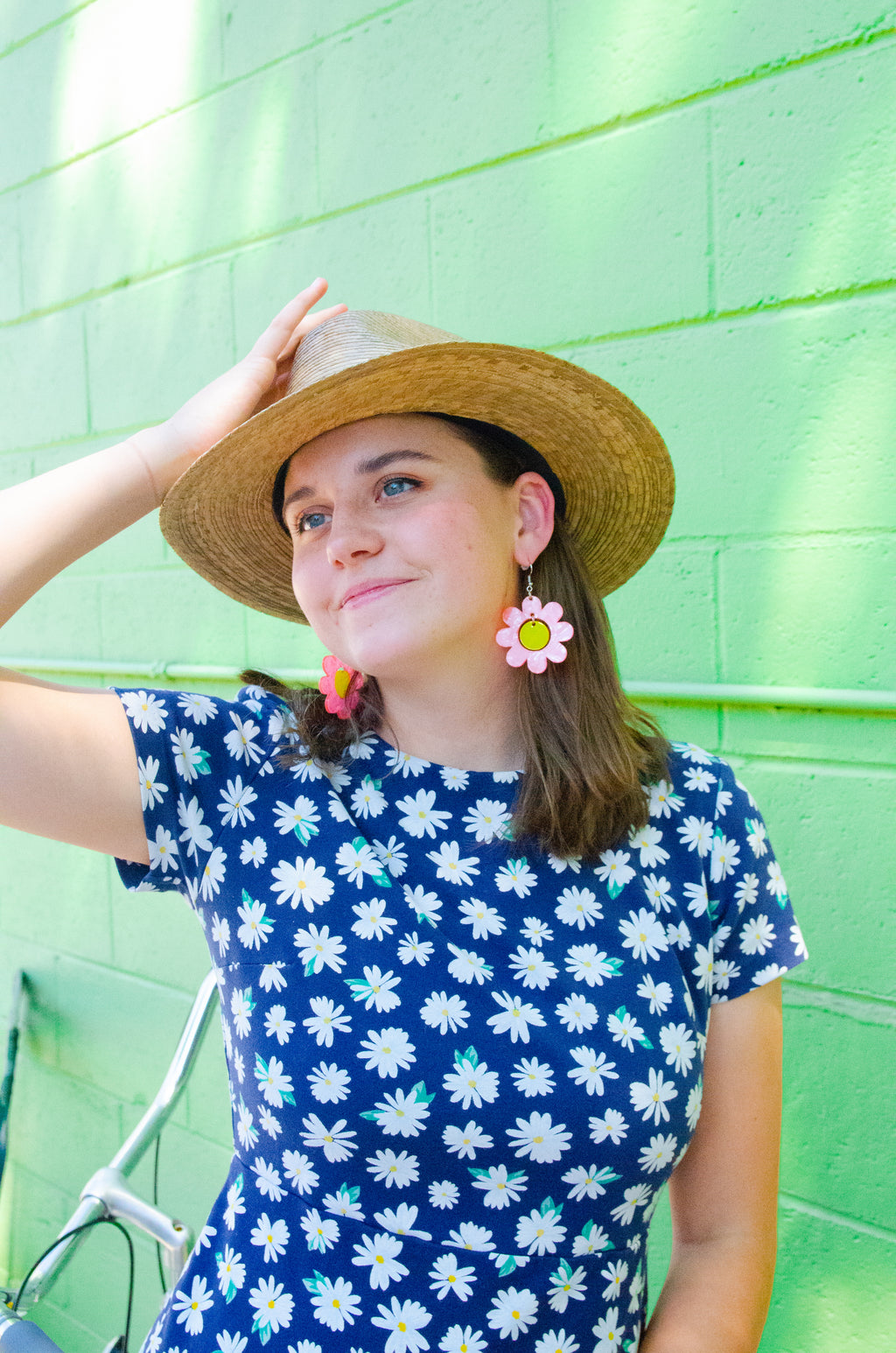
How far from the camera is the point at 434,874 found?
1.13 m

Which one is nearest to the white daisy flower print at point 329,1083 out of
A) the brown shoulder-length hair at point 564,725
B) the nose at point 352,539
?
the brown shoulder-length hair at point 564,725

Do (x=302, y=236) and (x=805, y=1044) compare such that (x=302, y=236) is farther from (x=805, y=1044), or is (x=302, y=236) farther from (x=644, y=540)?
(x=805, y=1044)

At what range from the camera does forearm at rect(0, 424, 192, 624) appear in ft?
3.43

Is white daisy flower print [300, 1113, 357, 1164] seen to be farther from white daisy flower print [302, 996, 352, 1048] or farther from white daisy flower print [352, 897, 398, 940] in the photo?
white daisy flower print [352, 897, 398, 940]

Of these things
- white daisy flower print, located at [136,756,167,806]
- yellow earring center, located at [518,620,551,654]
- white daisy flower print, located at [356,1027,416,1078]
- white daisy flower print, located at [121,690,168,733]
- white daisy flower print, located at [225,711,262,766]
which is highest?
yellow earring center, located at [518,620,551,654]

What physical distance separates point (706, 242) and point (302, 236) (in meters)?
0.85

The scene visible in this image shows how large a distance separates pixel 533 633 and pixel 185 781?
1.51ft

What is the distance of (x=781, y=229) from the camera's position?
4.61ft

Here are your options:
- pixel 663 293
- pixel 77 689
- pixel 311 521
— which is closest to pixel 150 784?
pixel 77 689

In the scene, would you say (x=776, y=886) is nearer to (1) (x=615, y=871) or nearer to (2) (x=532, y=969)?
(1) (x=615, y=871)

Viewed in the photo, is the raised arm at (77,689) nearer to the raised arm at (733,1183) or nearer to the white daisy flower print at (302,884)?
the white daisy flower print at (302,884)

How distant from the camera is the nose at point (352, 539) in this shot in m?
1.12

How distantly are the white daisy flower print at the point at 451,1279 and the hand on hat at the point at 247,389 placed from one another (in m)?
0.91

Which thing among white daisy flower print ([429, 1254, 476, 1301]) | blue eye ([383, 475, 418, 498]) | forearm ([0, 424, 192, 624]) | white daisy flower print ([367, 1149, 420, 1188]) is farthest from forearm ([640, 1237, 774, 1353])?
forearm ([0, 424, 192, 624])
